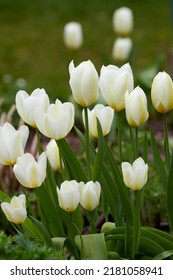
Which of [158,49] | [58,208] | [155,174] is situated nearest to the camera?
[58,208]

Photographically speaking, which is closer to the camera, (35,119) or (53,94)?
(35,119)

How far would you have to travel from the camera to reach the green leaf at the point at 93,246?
7.48 ft

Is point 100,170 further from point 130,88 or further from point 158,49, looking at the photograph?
point 158,49

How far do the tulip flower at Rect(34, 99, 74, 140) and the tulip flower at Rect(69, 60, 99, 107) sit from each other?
0.05m

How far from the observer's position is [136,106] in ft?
7.23

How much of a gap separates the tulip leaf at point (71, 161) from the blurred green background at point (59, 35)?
14.3 feet

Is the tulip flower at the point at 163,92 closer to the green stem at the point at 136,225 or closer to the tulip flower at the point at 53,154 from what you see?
the green stem at the point at 136,225

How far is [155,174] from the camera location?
323cm

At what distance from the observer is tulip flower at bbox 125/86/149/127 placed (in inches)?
86.4

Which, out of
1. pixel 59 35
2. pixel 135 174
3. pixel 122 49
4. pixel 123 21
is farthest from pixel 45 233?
pixel 59 35
